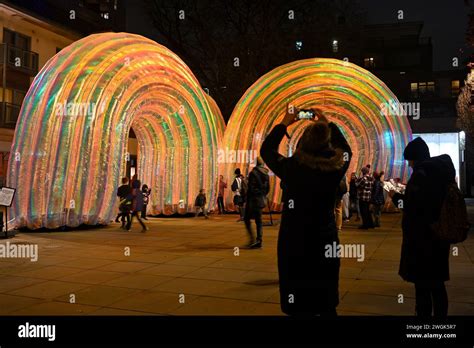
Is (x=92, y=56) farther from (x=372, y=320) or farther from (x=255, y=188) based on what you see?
(x=372, y=320)

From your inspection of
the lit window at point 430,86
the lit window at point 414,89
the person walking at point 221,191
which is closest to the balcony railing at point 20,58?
the person walking at point 221,191

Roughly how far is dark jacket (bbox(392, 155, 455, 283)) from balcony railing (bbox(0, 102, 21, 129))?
22629 millimetres

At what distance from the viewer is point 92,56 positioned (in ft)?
39.4

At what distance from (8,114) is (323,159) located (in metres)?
23.3

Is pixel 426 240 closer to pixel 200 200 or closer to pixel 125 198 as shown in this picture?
pixel 125 198

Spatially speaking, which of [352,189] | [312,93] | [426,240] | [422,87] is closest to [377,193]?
[352,189]

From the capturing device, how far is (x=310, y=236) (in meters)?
3.24

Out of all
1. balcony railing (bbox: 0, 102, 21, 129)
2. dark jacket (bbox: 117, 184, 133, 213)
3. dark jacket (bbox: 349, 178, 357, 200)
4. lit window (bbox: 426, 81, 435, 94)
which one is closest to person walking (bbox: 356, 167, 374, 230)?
dark jacket (bbox: 349, 178, 357, 200)

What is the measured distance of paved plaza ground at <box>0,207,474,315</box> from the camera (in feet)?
17.1

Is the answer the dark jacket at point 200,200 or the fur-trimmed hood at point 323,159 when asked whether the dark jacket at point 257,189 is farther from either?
the dark jacket at point 200,200

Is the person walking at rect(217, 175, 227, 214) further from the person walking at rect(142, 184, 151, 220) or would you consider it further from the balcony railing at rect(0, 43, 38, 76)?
the balcony railing at rect(0, 43, 38, 76)

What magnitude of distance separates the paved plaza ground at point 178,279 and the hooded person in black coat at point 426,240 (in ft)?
3.59

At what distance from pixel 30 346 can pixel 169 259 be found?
4.27 meters

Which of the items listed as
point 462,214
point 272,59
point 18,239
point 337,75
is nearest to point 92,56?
point 18,239
